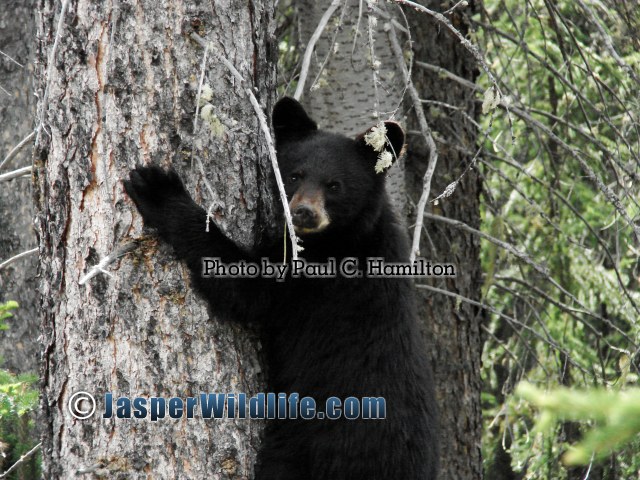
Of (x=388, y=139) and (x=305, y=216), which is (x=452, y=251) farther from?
(x=388, y=139)

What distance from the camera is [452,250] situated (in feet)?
18.9

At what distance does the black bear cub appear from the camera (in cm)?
355

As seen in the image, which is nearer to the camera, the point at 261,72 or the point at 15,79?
the point at 261,72

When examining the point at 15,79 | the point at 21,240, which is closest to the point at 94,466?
the point at 21,240

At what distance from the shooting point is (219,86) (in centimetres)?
323

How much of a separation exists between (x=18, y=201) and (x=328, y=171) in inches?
147

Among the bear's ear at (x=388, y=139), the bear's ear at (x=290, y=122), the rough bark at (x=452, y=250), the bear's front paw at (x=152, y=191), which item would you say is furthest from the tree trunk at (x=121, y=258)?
the rough bark at (x=452, y=250)

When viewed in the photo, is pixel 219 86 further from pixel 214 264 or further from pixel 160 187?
pixel 214 264

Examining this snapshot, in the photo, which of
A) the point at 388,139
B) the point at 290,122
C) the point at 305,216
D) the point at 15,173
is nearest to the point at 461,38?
the point at 388,139

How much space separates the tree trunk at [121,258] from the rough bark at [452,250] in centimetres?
291

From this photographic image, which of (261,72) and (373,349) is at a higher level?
(261,72)

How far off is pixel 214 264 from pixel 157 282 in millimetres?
309

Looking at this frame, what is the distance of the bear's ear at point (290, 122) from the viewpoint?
155 inches

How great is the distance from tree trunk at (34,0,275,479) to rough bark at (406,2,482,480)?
291 centimetres
